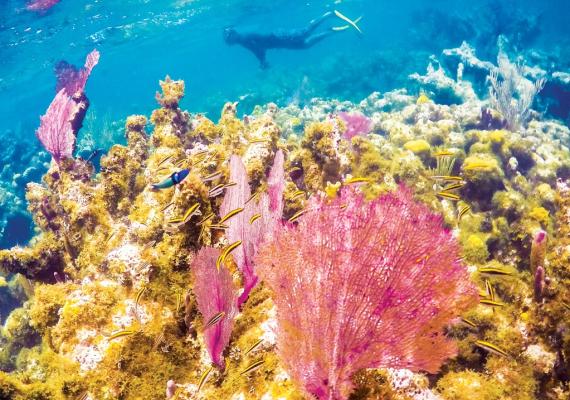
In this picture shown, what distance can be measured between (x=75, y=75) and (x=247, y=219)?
859 cm

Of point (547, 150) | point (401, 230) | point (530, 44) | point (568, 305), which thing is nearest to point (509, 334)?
point (568, 305)

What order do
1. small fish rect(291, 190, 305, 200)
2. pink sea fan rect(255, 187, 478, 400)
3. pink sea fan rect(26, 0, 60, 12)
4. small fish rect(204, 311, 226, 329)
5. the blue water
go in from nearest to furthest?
pink sea fan rect(255, 187, 478, 400)
small fish rect(204, 311, 226, 329)
small fish rect(291, 190, 305, 200)
pink sea fan rect(26, 0, 60, 12)
the blue water

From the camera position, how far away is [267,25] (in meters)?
58.5

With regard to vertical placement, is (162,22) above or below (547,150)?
above

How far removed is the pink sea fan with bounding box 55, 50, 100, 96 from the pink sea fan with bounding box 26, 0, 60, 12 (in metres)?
14.9

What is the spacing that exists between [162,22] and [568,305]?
131ft

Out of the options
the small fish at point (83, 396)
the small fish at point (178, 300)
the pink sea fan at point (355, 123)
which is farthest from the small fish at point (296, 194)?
the pink sea fan at point (355, 123)

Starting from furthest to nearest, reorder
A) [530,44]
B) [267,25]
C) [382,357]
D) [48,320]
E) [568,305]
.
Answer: [267,25], [530,44], [48,320], [568,305], [382,357]

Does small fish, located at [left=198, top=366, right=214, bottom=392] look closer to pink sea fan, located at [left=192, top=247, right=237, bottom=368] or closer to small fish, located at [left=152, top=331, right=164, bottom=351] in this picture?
pink sea fan, located at [left=192, top=247, right=237, bottom=368]

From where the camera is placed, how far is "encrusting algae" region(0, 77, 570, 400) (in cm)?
331

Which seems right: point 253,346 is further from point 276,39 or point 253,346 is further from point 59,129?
point 276,39

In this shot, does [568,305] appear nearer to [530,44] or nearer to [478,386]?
[478,386]

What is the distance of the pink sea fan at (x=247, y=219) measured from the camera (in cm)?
400

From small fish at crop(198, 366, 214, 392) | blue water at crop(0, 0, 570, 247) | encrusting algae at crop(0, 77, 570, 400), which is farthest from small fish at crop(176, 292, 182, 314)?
blue water at crop(0, 0, 570, 247)
